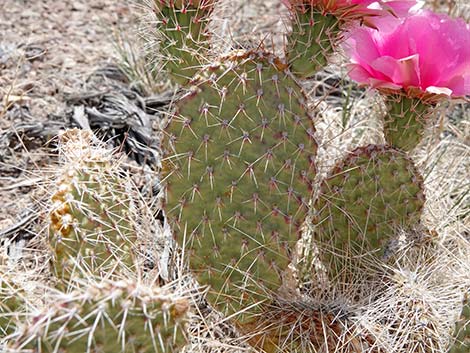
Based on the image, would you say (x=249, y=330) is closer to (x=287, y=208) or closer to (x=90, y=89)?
(x=287, y=208)

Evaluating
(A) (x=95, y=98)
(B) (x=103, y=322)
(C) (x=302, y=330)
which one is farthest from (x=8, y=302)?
(A) (x=95, y=98)

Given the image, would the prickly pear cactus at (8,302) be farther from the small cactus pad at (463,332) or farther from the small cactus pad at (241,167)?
the small cactus pad at (463,332)

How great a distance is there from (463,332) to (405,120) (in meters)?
0.37

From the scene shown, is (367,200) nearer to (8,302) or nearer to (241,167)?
(241,167)

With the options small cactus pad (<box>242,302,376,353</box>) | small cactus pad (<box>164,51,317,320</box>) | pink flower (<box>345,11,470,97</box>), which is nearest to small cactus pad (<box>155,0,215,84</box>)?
small cactus pad (<box>164,51,317,320</box>)

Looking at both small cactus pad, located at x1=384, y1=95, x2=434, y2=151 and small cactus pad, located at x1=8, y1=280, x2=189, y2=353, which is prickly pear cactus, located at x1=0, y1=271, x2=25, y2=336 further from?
small cactus pad, located at x1=384, y1=95, x2=434, y2=151

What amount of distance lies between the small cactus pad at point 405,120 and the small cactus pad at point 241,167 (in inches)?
8.4

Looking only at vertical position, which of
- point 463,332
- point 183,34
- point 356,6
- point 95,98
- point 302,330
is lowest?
point 95,98

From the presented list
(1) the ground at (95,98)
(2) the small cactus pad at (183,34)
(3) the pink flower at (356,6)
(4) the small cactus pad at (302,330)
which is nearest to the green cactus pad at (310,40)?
(3) the pink flower at (356,6)

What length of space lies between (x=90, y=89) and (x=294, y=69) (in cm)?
107

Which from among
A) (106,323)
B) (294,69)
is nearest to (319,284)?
(294,69)

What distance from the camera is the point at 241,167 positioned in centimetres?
127

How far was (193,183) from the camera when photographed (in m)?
1.29

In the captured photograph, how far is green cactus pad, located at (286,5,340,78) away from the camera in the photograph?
1259mm
